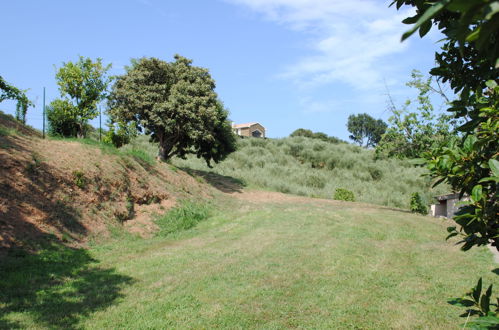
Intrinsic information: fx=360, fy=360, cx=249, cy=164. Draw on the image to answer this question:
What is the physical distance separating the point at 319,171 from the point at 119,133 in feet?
80.4

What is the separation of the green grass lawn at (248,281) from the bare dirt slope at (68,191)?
1.10 m

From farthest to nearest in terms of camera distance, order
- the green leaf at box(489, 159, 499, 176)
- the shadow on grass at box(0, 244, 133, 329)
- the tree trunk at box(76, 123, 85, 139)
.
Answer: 1. the tree trunk at box(76, 123, 85, 139)
2. the shadow on grass at box(0, 244, 133, 329)
3. the green leaf at box(489, 159, 499, 176)

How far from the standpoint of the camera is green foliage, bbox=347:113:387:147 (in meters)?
90.0

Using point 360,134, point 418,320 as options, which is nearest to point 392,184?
point 418,320

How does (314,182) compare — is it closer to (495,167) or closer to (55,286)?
(55,286)

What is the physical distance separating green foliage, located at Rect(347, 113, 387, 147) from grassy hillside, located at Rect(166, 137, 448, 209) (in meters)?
40.9

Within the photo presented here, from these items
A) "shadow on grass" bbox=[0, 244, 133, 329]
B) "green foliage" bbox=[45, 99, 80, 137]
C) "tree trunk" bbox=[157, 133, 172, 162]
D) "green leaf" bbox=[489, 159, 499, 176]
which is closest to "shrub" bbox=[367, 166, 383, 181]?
"tree trunk" bbox=[157, 133, 172, 162]

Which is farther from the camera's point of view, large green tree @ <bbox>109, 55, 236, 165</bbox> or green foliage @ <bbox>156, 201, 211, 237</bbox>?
large green tree @ <bbox>109, 55, 236, 165</bbox>

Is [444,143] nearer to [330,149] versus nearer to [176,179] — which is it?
[176,179]

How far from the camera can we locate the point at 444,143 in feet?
8.92

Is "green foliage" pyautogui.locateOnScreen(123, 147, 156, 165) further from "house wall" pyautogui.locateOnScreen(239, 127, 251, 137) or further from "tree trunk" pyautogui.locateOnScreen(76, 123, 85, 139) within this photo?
"house wall" pyautogui.locateOnScreen(239, 127, 251, 137)

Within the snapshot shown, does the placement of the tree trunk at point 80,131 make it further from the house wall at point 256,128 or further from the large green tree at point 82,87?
the house wall at point 256,128

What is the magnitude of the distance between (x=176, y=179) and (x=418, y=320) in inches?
641

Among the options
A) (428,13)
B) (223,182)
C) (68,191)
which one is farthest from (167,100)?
(428,13)
